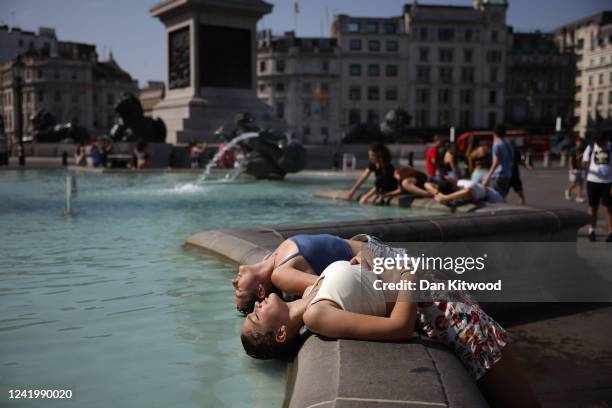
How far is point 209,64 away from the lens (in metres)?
29.9

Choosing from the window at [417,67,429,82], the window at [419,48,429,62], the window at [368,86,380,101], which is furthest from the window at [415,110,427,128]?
the window at [419,48,429,62]

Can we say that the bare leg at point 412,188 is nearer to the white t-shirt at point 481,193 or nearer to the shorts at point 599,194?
the white t-shirt at point 481,193

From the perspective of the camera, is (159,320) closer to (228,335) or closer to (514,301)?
(228,335)

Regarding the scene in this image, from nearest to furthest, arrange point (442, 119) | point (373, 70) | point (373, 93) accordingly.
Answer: point (373, 70) → point (442, 119) → point (373, 93)

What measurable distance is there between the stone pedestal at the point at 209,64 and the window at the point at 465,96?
6759cm

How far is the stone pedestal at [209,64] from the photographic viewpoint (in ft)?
96.3

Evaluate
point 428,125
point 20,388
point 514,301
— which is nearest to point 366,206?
point 514,301

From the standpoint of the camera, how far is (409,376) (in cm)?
279

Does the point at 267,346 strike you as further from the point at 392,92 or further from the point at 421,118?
the point at 392,92

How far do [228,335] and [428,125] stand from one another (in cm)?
9082

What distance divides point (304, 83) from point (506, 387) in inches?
3571

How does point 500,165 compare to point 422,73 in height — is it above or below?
below

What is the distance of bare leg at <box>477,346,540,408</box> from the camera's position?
3049mm

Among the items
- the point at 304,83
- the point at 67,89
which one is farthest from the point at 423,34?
the point at 67,89
